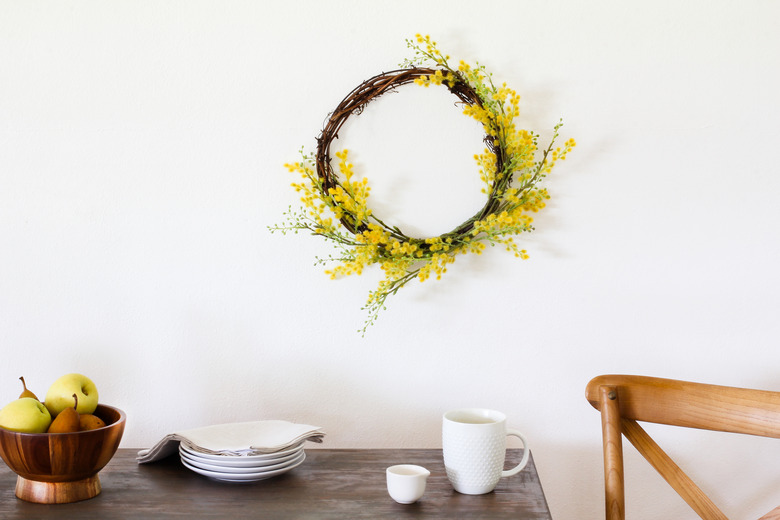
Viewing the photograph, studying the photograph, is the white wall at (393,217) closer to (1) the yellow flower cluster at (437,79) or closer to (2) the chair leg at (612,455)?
(1) the yellow flower cluster at (437,79)

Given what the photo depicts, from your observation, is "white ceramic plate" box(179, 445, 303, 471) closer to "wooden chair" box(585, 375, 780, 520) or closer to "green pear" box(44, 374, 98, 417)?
"green pear" box(44, 374, 98, 417)

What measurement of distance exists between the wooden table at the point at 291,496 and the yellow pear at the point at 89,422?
12 centimetres

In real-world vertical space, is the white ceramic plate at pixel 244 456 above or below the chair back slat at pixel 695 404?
below

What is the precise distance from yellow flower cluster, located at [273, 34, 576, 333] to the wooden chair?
1.16 ft

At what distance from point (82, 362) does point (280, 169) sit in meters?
0.61

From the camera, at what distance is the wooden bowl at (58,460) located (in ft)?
3.52

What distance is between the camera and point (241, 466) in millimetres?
1200

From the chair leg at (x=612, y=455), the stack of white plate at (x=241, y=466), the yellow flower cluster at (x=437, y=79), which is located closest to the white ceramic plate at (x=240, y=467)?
the stack of white plate at (x=241, y=466)

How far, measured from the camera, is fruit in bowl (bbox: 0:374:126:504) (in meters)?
1.07

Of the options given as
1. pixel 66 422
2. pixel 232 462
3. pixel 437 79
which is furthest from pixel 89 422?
pixel 437 79

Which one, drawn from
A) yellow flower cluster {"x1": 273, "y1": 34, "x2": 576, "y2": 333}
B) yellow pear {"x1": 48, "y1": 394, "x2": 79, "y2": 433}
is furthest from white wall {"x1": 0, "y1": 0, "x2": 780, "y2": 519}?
yellow pear {"x1": 48, "y1": 394, "x2": 79, "y2": 433}

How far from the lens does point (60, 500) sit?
112 cm

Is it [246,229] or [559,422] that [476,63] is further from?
[559,422]

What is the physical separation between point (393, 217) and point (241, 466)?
23.1 inches
